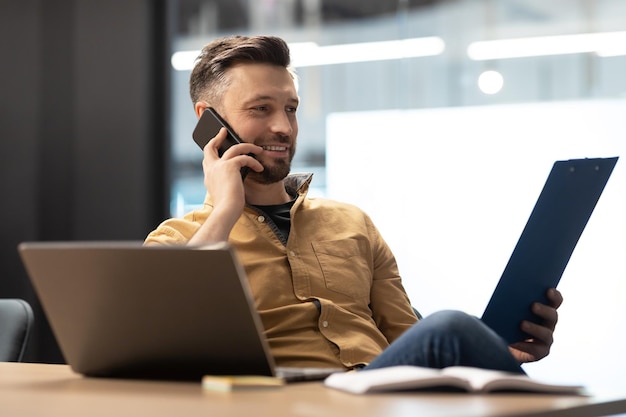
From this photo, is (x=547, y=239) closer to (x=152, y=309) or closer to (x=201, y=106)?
(x=152, y=309)

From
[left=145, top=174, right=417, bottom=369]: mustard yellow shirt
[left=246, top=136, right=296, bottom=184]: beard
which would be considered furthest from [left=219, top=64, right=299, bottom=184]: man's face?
[left=145, top=174, right=417, bottom=369]: mustard yellow shirt

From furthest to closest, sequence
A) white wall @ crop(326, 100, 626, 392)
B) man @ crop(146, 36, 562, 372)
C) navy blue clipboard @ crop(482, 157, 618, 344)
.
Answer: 1. white wall @ crop(326, 100, 626, 392)
2. man @ crop(146, 36, 562, 372)
3. navy blue clipboard @ crop(482, 157, 618, 344)

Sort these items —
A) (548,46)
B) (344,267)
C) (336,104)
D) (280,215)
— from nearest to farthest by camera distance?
(344,267) < (280,215) < (548,46) < (336,104)

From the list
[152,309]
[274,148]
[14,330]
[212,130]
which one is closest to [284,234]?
[274,148]

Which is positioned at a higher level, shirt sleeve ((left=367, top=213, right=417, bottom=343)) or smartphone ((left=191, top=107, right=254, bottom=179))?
smartphone ((left=191, top=107, right=254, bottom=179))

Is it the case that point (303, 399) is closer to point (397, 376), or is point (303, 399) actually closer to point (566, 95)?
point (397, 376)

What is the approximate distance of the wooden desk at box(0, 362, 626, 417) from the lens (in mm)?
1091

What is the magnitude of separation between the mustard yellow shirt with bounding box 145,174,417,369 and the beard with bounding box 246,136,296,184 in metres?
0.08

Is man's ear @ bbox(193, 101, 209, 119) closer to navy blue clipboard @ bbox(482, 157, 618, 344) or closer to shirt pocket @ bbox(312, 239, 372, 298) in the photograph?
shirt pocket @ bbox(312, 239, 372, 298)

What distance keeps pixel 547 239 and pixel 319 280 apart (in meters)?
0.62

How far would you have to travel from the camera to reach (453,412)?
1.07m

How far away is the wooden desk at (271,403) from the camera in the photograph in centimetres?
109

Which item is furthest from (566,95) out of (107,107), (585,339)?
(107,107)

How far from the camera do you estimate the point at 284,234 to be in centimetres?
233
